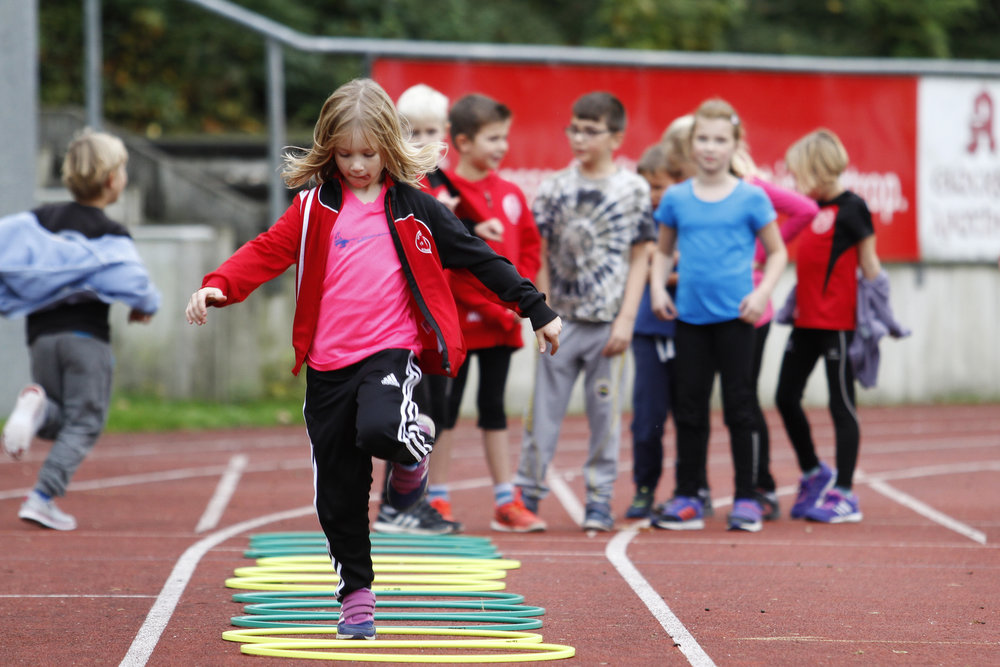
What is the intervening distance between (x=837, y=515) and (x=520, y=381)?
22.9 ft

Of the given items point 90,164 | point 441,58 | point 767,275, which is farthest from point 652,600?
point 441,58

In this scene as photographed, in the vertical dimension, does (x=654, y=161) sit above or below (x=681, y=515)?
above

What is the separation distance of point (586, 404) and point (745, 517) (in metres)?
0.96

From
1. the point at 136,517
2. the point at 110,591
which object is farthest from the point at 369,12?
the point at 110,591

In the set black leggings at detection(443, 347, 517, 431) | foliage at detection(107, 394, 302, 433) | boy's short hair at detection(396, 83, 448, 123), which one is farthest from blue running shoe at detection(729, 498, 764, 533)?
foliage at detection(107, 394, 302, 433)

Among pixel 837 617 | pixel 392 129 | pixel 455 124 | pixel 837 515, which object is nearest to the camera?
pixel 392 129

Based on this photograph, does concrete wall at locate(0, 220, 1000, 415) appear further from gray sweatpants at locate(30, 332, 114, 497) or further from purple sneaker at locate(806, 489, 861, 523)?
purple sneaker at locate(806, 489, 861, 523)

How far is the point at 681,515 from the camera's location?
742cm

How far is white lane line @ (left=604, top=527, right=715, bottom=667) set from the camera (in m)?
4.63

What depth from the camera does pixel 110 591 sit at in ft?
18.5

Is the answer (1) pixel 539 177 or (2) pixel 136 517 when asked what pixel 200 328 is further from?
(2) pixel 136 517

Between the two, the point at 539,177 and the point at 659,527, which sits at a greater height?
the point at 539,177

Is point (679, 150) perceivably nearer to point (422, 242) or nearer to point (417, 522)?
point (417, 522)

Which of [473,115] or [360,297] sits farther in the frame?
[473,115]
